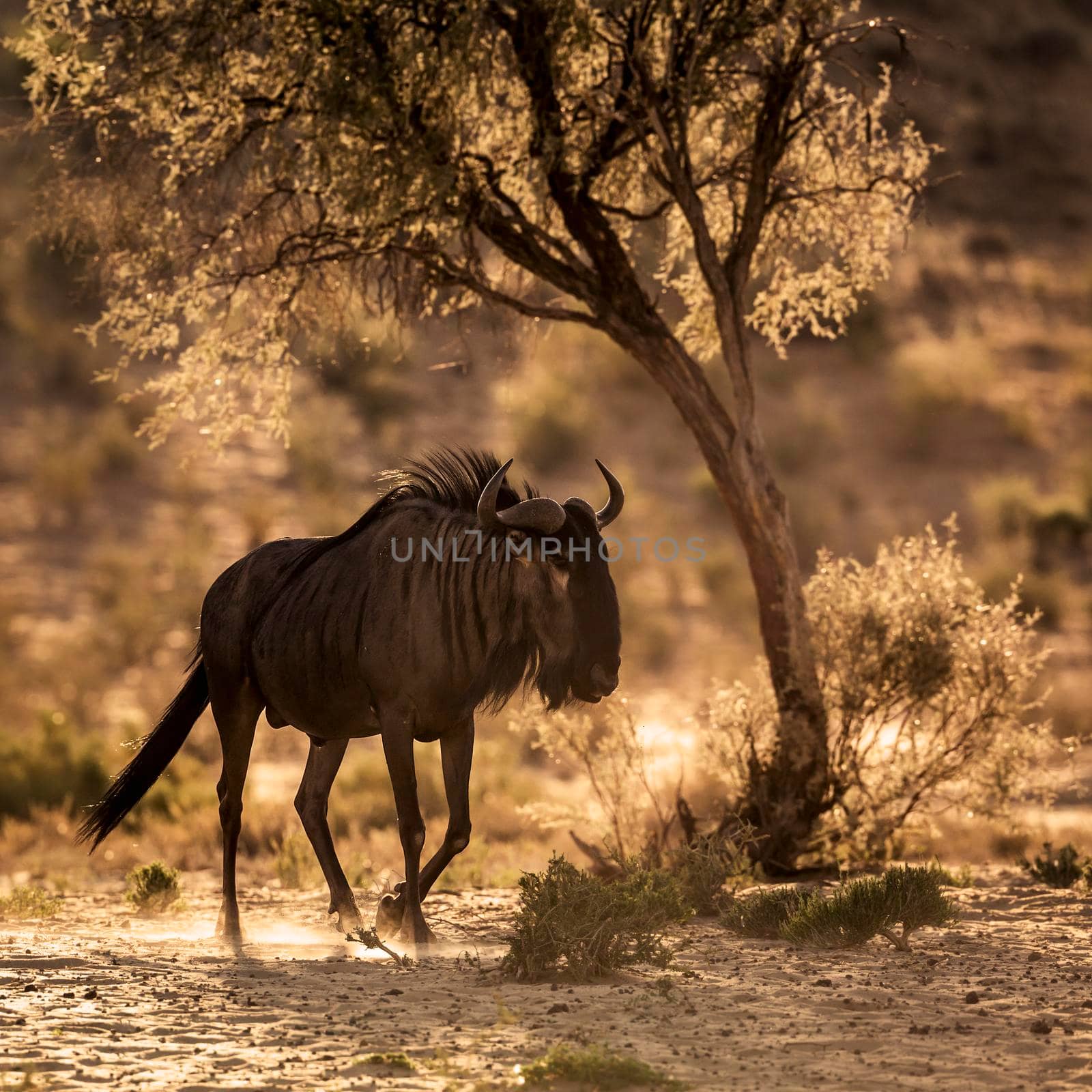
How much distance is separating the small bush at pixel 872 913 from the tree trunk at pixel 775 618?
8.00ft

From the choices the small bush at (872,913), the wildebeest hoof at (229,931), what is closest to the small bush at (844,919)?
the small bush at (872,913)

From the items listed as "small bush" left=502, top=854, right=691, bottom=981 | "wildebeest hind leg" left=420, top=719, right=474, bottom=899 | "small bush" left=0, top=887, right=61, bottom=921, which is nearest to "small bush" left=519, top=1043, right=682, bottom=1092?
"small bush" left=502, top=854, right=691, bottom=981

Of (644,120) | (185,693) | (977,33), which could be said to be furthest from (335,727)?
(977,33)

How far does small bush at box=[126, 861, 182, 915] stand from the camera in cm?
958

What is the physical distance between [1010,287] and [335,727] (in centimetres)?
2952

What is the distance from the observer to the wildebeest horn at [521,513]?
23.5 ft

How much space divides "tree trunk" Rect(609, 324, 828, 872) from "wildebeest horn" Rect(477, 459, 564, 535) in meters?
3.28

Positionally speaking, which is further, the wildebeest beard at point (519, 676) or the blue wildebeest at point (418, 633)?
the wildebeest beard at point (519, 676)

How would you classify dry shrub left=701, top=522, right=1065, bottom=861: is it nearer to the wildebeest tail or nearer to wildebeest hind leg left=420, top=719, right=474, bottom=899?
wildebeest hind leg left=420, top=719, right=474, bottom=899

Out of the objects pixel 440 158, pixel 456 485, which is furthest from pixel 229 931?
pixel 440 158

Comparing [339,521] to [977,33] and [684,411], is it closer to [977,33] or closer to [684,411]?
[684,411]

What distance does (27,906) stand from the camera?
9.09 metres

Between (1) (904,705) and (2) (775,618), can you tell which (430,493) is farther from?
(1) (904,705)

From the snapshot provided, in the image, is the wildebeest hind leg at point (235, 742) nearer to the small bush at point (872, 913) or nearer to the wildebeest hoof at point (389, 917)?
the wildebeest hoof at point (389, 917)
